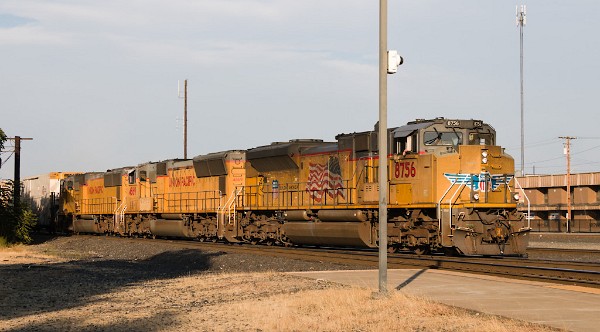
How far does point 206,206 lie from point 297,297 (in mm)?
21346

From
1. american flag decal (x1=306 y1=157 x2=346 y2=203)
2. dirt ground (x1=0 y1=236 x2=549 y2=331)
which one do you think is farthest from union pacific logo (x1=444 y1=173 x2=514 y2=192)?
american flag decal (x1=306 y1=157 x2=346 y2=203)

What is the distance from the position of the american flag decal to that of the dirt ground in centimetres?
471

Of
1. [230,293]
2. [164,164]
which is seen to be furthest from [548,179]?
[230,293]

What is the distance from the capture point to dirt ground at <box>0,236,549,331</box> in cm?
1050

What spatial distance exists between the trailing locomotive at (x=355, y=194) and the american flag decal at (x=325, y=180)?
4 cm

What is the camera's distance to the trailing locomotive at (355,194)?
20875 millimetres

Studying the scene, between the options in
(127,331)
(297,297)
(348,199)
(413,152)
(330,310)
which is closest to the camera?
(127,331)

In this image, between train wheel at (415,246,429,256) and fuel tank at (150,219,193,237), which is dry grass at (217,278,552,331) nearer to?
train wheel at (415,246,429,256)

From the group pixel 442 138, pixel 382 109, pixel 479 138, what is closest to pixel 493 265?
pixel 442 138

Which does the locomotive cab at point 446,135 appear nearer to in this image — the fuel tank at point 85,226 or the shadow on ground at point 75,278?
the shadow on ground at point 75,278

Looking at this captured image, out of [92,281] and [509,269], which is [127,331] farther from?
[509,269]

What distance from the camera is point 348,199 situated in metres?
24.6

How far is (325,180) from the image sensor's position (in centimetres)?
2622

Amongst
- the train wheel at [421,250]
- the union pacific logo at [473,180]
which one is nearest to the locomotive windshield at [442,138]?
the union pacific logo at [473,180]
